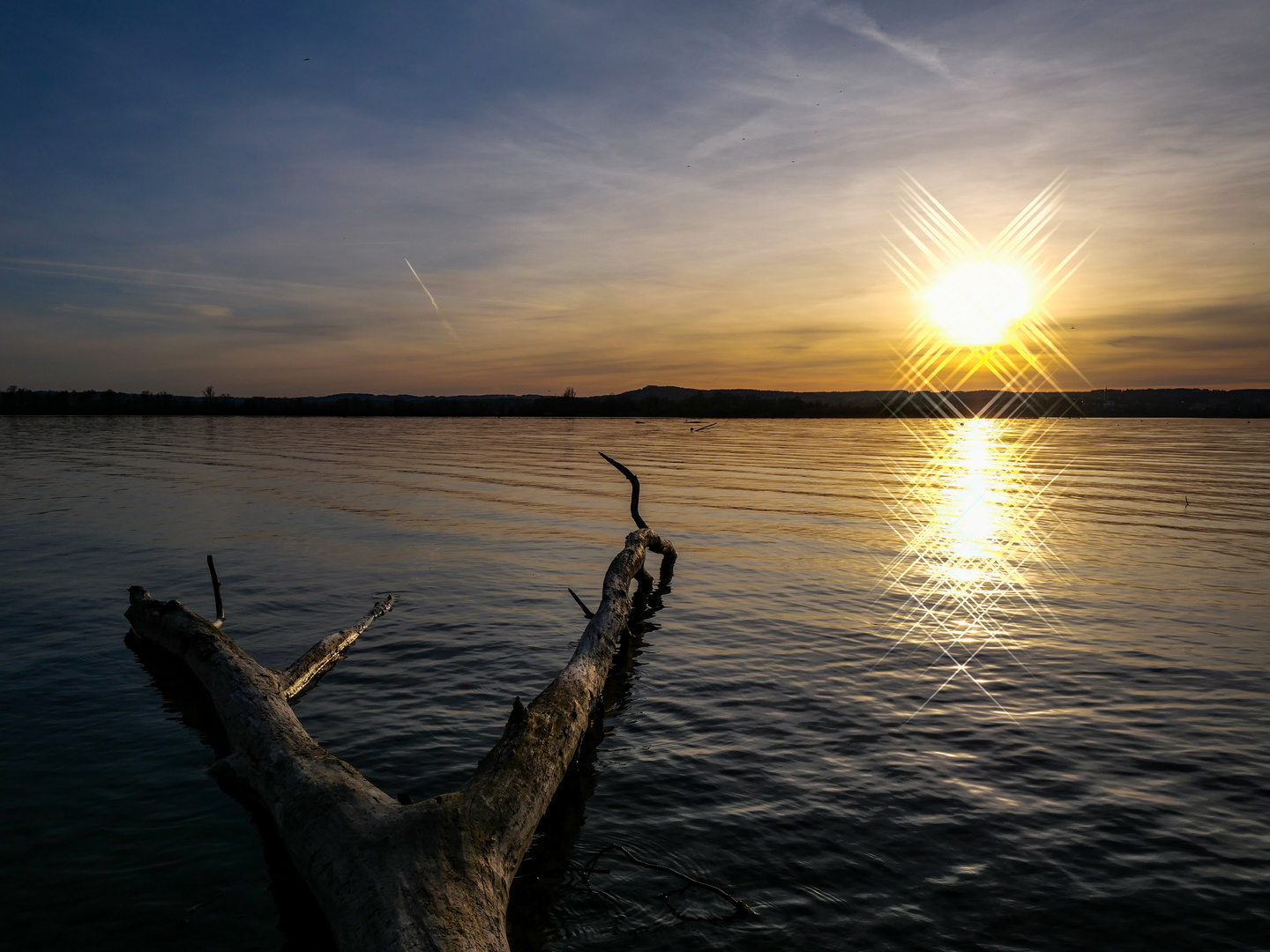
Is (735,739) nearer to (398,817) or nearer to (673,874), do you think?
(673,874)

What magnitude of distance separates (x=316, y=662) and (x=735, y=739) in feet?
17.9

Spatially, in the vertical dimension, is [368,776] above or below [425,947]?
below

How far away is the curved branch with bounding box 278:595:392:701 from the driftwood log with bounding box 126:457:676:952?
412 mm

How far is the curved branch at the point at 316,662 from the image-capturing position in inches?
353

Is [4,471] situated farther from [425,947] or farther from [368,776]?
[425,947]

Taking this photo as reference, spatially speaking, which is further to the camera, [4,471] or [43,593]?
[4,471]

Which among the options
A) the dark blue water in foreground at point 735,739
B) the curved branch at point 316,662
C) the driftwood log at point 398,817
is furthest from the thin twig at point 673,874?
the curved branch at point 316,662

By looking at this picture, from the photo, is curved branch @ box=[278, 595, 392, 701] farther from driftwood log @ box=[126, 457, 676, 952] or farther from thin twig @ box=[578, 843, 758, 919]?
thin twig @ box=[578, 843, 758, 919]

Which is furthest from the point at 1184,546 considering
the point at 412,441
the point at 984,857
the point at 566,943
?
the point at 412,441

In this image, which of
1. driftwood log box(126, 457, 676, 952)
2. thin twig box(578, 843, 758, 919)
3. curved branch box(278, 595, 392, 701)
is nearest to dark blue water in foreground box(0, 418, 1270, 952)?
thin twig box(578, 843, 758, 919)

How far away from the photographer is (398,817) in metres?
5.03

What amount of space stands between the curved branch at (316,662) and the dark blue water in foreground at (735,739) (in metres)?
0.20

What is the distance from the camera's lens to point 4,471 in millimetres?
38375

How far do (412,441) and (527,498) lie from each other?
47107mm
